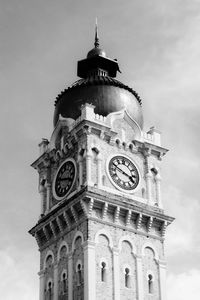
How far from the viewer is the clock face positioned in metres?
60.4

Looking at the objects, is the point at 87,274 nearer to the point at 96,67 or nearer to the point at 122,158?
the point at 122,158

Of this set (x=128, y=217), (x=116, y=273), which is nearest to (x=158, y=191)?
(x=128, y=217)

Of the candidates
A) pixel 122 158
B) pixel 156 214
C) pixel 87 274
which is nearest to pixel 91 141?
pixel 122 158

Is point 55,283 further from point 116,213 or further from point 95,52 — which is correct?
point 95,52

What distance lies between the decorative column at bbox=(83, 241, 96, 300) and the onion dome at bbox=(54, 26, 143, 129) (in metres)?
12.5

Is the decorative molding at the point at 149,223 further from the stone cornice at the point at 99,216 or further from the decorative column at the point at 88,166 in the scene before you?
the decorative column at the point at 88,166

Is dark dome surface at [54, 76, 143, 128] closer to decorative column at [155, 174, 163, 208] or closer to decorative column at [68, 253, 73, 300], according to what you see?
decorative column at [155, 174, 163, 208]

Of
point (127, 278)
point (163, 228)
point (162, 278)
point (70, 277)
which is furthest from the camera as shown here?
point (163, 228)

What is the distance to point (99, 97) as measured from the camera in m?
64.0

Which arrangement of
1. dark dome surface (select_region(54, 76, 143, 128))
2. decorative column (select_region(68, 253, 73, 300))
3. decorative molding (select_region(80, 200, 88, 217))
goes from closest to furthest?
decorative column (select_region(68, 253, 73, 300)) → decorative molding (select_region(80, 200, 88, 217)) → dark dome surface (select_region(54, 76, 143, 128))

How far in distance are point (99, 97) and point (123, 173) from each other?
707 centimetres

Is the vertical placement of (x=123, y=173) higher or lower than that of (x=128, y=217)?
higher

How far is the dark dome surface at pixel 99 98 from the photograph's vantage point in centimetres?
6375

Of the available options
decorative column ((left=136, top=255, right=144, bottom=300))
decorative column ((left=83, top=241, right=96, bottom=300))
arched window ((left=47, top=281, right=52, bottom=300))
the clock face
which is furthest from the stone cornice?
arched window ((left=47, top=281, right=52, bottom=300))
